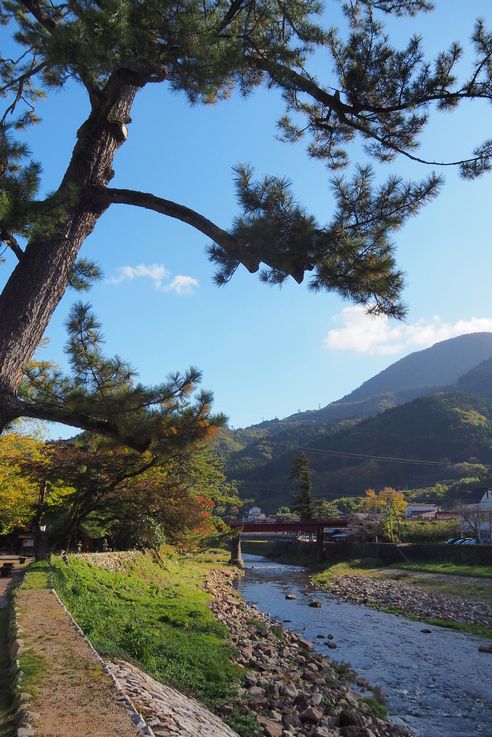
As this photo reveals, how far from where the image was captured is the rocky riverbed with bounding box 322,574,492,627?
19.7m

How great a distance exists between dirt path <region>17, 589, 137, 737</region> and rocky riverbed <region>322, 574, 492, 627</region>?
16427 mm

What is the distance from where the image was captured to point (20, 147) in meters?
3.71

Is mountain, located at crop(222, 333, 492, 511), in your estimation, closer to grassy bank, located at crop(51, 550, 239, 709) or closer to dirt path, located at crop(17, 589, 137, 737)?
grassy bank, located at crop(51, 550, 239, 709)

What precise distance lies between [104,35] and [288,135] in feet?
7.68

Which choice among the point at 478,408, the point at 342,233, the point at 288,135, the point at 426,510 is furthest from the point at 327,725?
the point at 478,408

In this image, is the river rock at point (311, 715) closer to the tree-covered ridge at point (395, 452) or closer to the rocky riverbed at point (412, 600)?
the rocky riverbed at point (412, 600)

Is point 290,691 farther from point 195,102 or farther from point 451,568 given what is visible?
point 451,568

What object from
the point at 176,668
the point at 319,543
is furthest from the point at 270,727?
the point at 319,543

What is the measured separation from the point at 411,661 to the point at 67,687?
11.0 meters

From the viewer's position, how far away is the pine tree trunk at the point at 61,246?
3486mm

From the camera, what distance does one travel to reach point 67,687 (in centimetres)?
472

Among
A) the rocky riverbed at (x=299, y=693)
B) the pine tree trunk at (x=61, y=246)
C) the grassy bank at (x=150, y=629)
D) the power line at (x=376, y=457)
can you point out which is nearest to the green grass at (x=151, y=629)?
the grassy bank at (x=150, y=629)

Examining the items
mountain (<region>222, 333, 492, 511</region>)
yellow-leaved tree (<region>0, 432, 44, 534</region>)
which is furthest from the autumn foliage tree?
mountain (<region>222, 333, 492, 511</region>)

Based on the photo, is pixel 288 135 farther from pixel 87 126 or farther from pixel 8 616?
pixel 8 616
